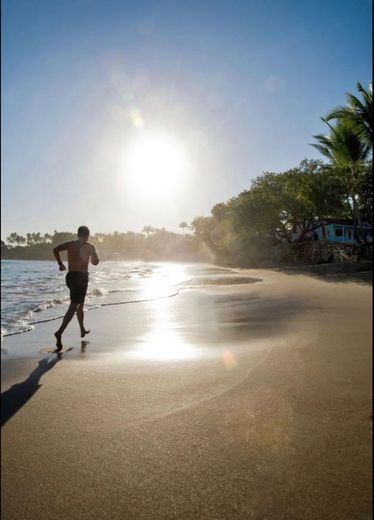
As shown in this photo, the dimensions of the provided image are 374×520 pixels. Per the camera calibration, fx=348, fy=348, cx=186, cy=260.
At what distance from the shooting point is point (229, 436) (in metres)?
1.96

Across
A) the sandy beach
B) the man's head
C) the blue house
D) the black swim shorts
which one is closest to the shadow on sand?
the sandy beach

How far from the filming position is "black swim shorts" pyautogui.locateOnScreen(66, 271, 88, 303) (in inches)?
171

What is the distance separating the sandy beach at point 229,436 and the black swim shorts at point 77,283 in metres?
1.56

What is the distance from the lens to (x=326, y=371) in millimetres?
1219

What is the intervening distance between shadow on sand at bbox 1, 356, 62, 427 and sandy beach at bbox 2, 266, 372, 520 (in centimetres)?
2

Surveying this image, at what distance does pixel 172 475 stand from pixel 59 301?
1182 cm

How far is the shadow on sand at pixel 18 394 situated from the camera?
2592mm

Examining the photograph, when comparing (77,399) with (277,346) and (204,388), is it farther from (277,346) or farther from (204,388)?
(277,346)

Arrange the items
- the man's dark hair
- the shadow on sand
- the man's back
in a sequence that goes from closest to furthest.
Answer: the shadow on sand → the man's dark hair → the man's back

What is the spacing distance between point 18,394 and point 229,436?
194 cm

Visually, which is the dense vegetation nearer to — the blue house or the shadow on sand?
the blue house

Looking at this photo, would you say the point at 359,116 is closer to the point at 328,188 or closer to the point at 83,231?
the point at 83,231

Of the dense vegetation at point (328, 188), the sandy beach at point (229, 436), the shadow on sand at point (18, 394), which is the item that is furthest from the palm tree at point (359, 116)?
the shadow on sand at point (18, 394)

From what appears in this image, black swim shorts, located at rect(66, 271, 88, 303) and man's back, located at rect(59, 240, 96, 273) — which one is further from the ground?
man's back, located at rect(59, 240, 96, 273)
